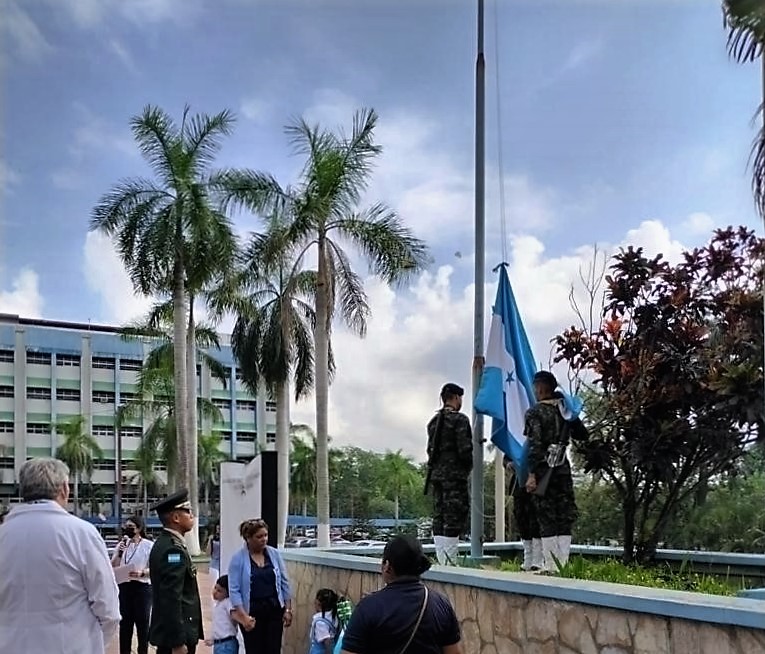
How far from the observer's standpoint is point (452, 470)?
27.7 feet

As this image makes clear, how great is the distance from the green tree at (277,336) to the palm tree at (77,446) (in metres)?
32.1

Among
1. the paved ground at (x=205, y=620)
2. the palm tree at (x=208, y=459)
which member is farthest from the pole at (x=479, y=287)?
the palm tree at (x=208, y=459)

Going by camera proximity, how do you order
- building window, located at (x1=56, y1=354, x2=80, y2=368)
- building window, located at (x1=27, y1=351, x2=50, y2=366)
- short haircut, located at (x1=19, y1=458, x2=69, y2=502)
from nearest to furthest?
short haircut, located at (x1=19, y1=458, x2=69, y2=502) → building window, located at (x1=27, y1=351, x2=50, y2=366) → building window, located at (x1=56, y1=354, x2=80, y2=368)

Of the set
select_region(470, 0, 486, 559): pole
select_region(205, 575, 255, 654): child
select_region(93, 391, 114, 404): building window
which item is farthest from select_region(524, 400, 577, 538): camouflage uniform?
select_region(93, 391, 114, 404): building window

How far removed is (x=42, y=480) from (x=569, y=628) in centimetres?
305

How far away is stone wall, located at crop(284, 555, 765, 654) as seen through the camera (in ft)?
15.2

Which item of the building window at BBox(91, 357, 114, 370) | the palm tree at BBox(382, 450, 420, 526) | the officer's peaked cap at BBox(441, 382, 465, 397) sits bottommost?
the palm tree at BBox(382, 450, 420, 526)

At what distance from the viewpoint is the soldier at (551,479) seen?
7488 mm

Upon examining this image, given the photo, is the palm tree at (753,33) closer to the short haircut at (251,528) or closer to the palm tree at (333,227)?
the short haircut at (251,528)

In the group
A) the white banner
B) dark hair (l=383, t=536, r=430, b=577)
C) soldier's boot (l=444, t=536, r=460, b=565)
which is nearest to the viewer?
dark hair (l=383, t=536, r=430, b=577)

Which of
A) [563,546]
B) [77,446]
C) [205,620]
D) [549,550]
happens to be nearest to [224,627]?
[549,550]

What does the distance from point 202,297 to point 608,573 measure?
23.5 m

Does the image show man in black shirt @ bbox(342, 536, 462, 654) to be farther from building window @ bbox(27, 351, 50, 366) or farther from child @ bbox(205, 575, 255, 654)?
building window @ bbox(27, 351, 50, 366)

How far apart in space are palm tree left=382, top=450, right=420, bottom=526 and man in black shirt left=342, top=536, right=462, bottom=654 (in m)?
62.4
